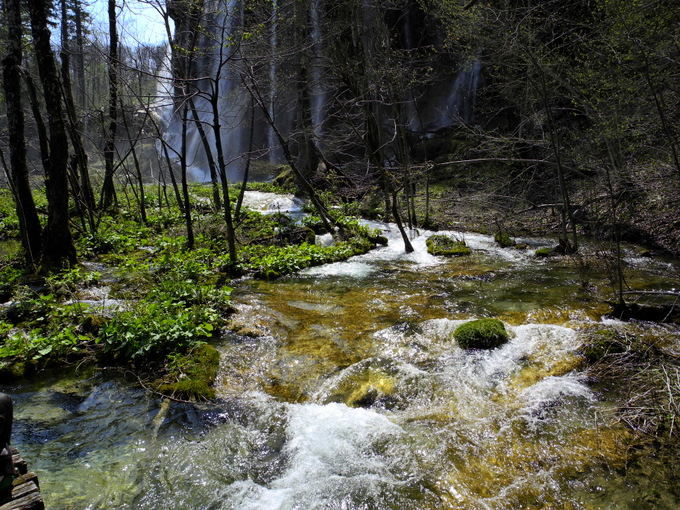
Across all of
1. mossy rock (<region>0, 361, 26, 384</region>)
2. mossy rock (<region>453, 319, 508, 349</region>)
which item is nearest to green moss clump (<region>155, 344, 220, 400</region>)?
mossy rock (<region>0, 361, 26, 384</region>)

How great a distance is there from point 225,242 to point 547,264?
8.35 m

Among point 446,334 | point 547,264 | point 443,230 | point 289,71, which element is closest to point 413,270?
point 547,264

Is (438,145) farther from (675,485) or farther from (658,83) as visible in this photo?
(675,485)

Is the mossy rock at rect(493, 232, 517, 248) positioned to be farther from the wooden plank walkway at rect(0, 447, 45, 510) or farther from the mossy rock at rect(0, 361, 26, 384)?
the wooden plank walkway at rect(0, 447, 45, 510)

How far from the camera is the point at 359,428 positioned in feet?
12.1

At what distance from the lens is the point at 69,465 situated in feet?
10.5

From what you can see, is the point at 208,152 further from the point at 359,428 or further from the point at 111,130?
the point at 359,428

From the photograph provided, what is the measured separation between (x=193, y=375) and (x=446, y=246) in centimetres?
862

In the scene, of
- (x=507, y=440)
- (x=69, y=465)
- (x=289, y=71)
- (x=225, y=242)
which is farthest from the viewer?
(x=289, y=71)

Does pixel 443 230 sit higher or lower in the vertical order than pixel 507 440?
higher

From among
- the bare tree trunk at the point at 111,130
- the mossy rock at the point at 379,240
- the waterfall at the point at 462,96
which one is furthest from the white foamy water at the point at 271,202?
the waterfall at the point at 462,96

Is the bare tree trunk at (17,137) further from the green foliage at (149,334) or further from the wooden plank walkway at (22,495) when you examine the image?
the wooden plank walkway at (22,495)

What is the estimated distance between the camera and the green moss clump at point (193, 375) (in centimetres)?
424

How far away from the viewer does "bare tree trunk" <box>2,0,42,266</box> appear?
767 centimetres
